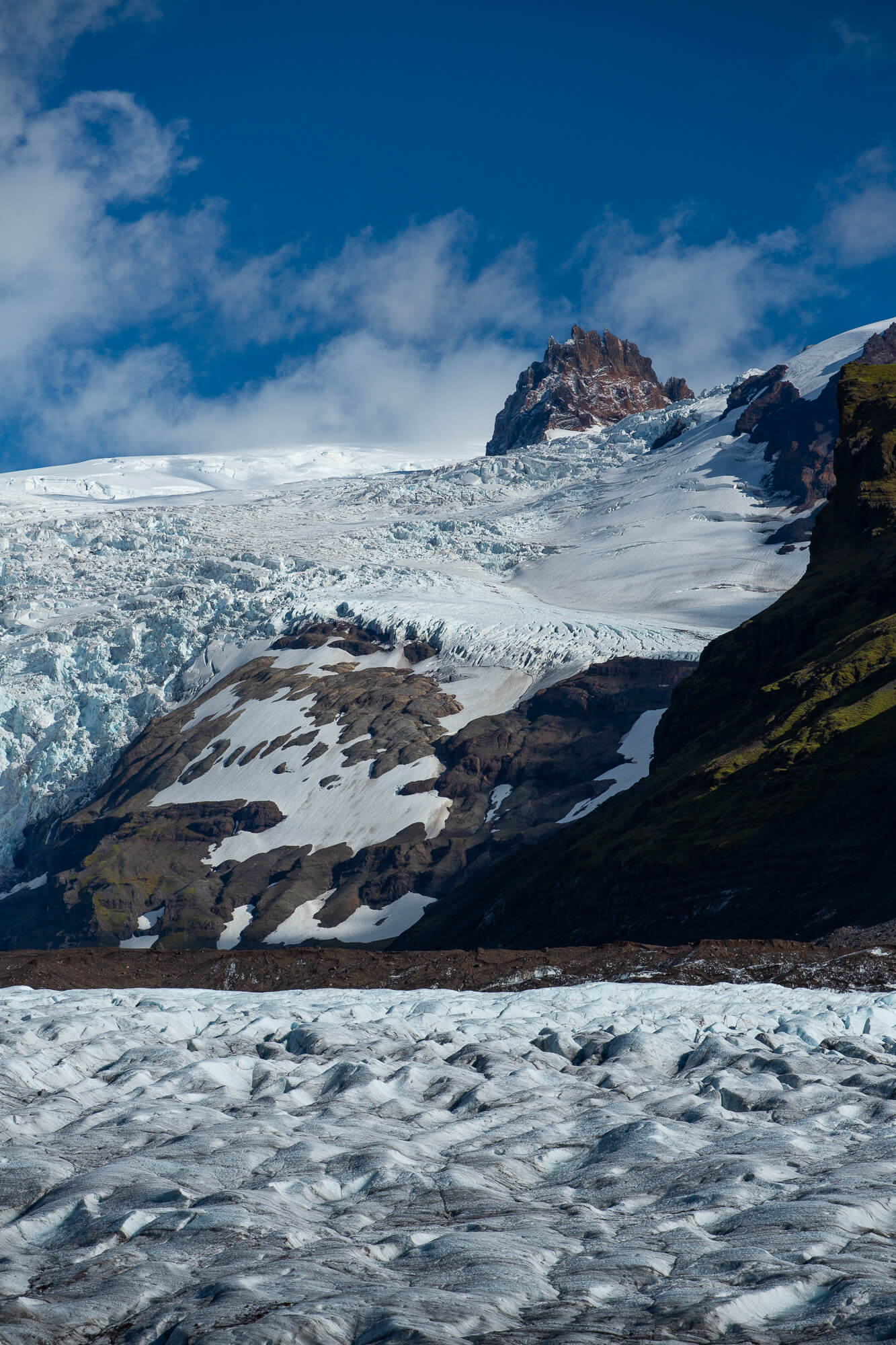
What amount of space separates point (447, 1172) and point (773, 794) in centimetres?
4312

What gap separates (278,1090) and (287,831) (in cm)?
11001

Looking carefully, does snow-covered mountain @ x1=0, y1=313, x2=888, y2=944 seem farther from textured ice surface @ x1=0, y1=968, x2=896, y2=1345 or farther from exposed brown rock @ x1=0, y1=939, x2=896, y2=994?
textured ice surface @ x1=0, y1=968, x2=896, y2=1345

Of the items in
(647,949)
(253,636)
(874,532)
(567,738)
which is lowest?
(647,949)

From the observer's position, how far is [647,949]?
121 feet

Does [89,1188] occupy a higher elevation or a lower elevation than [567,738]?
lower

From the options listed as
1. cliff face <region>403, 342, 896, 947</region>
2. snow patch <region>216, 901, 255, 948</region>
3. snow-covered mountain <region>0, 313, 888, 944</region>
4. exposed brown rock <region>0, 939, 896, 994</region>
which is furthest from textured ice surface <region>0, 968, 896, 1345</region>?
snow patch <region>216, 901, 255, 948</region>

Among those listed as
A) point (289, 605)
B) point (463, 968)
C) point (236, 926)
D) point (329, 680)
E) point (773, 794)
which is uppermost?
point (289, 605)

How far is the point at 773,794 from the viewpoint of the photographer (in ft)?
176

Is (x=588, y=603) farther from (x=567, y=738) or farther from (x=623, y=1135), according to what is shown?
(x=623, y=1135)

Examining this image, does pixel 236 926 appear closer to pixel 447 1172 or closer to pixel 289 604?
pixel 289 604

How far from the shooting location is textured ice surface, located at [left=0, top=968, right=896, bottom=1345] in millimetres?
9094

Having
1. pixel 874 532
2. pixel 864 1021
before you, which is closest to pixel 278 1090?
pixel 864 1021

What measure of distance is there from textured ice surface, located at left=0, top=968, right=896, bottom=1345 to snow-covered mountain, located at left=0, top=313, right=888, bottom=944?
8235 cm

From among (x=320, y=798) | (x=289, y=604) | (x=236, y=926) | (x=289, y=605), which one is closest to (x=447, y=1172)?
(x=236, y=926)
